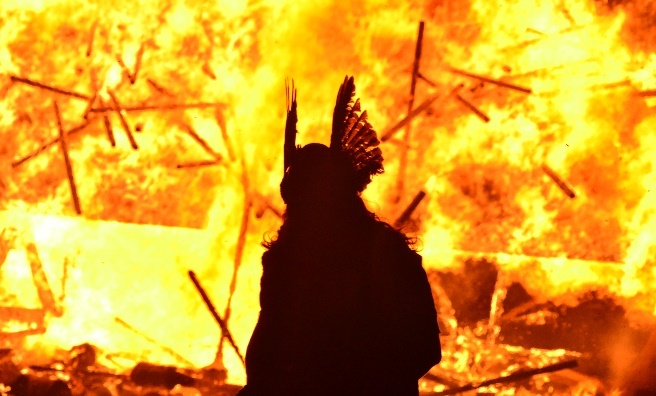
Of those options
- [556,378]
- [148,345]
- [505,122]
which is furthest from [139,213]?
[556,378]

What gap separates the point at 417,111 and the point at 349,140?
1.70 metres

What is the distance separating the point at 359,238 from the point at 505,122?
98.1 inches

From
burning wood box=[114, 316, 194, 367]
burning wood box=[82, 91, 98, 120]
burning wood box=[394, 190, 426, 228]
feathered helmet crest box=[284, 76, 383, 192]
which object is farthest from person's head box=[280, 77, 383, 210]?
burning wood box=[82, 91, 98, 120]

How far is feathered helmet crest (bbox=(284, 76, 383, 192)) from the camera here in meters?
2.60

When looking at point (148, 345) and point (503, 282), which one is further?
point (148, 345)

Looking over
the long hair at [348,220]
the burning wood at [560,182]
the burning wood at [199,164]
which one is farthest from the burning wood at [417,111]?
the long hair at [348,220]

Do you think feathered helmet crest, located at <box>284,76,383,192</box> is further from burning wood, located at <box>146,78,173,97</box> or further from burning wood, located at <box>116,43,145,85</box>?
burning wood, located at <box>116,43,145,85</box>

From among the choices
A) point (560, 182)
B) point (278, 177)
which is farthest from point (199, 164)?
point (560, 182)

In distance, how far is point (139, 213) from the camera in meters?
4.57

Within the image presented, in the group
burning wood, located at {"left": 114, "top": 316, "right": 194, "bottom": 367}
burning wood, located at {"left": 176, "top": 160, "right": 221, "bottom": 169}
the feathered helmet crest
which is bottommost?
burning wood, located at {"left": 114, "top": 316, "right": 194, "bottom": 367}

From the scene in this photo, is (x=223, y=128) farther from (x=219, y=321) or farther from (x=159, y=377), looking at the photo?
(x=159, y=377)

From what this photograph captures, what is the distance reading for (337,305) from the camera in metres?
2.10

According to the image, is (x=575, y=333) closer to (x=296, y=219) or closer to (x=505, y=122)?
(x=505, y=122)

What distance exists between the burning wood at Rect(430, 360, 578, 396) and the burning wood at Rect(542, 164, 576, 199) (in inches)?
50.6
